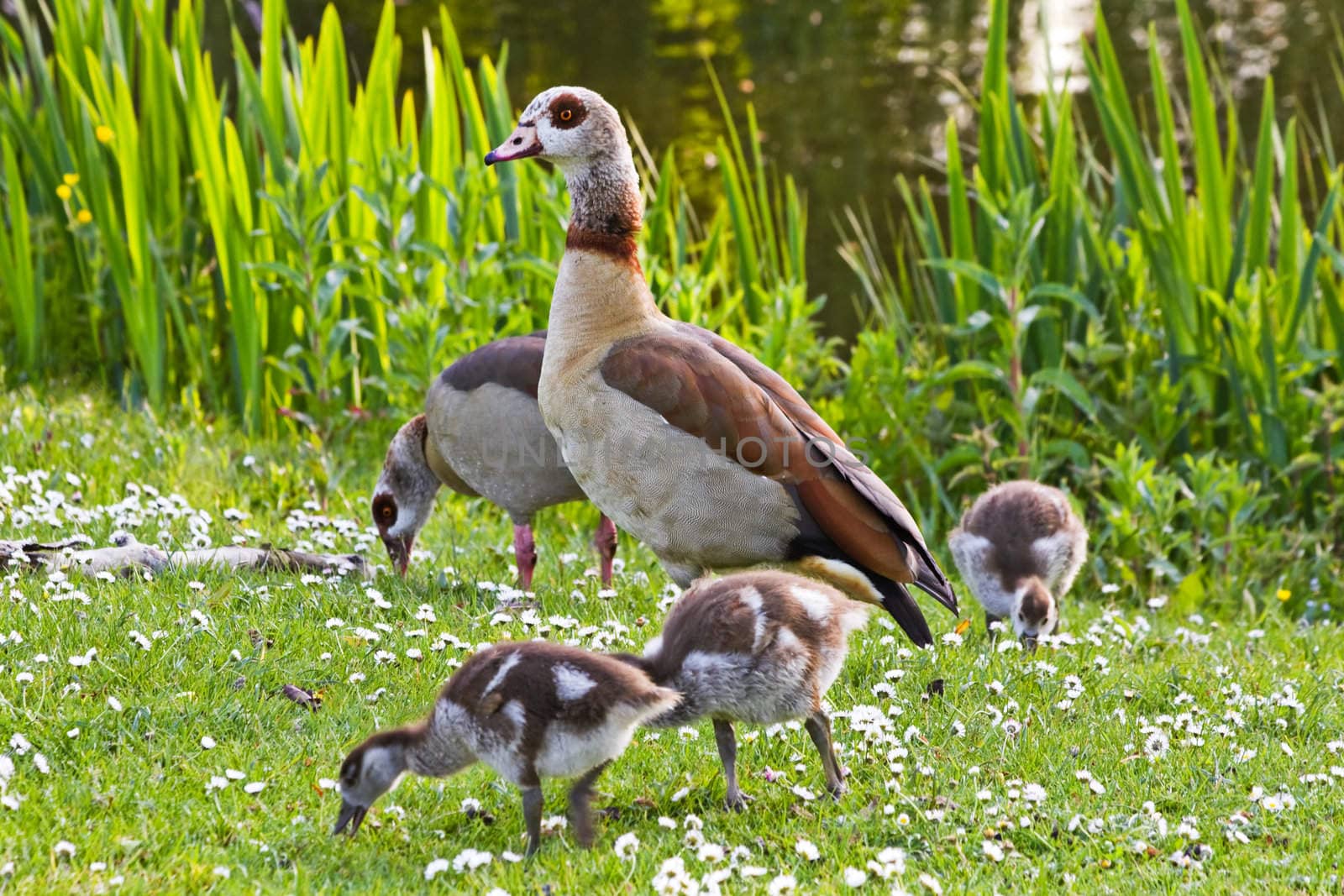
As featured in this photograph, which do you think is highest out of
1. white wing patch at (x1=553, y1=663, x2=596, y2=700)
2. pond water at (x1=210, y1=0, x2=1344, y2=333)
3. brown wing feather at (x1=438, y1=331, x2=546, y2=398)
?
white wing patch at (x1=553, y1=663, x2=596, y2=700)

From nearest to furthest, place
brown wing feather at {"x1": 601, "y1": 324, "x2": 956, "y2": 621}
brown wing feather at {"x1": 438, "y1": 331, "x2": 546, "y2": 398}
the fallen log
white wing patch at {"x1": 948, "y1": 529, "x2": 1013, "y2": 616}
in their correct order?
brown wing feather at {"x1": 601, "y1": 324, "x2": 956, "y2": 621} → the fallen log → white wing patch at {"x1": 948, "y1": 529, "x2": 1013, "y2": 616} → brown wing feather at {"x1": 438, "y1": 331, "x2": 546, "y2": 398}

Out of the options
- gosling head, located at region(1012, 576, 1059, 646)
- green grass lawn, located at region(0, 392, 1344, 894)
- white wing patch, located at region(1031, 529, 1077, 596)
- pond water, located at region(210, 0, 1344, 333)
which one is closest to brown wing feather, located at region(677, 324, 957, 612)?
green grass lawn, located at region(0, 392, 1344, 894)

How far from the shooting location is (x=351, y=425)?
29.1 feet

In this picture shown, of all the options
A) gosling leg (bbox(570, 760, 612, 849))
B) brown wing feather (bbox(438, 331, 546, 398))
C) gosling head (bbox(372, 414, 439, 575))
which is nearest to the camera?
gosling leg (bbox(570, 760, 612, 849))

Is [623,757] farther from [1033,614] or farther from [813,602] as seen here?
[1033,614]

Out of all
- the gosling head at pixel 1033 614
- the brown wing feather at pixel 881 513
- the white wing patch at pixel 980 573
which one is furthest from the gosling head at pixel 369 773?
the white wing patch at pixel 980 573

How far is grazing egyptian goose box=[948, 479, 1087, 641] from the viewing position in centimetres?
626

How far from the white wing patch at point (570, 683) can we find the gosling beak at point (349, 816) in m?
0.65

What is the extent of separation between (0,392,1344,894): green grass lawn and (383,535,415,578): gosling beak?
217mm

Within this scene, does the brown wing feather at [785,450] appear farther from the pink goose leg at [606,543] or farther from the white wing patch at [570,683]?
the white wing patch at [570,683]

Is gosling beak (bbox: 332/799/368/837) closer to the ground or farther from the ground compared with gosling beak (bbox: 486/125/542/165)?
closer to the ground

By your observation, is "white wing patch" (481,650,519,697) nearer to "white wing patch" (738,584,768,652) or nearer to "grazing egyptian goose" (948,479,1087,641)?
"white wing patch" (738,584,768,652)

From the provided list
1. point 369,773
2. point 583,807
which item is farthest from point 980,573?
point 369,773

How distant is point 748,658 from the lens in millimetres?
4309
